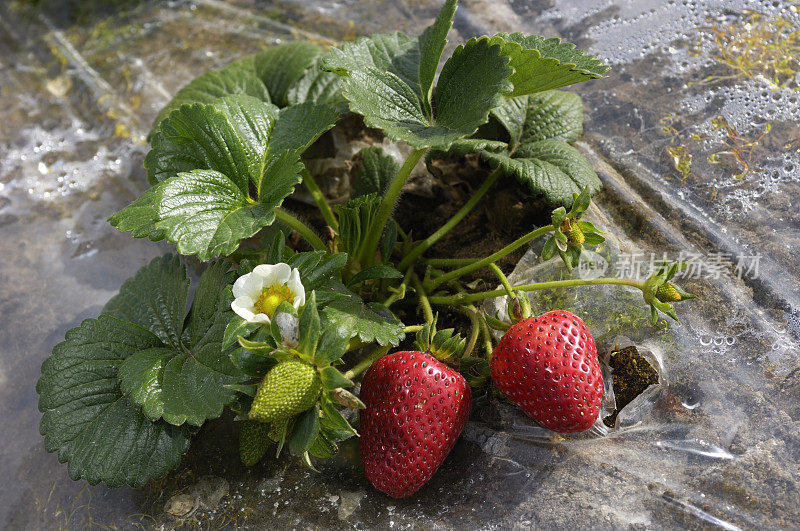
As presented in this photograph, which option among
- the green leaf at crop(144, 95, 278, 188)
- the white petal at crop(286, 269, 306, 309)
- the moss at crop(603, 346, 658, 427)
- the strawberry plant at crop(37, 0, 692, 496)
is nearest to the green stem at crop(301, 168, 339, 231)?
the strawberry plant at crop(37, 0, 692, 496)

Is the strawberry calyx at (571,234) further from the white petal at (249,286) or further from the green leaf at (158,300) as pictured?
the green leaf at (158,300)

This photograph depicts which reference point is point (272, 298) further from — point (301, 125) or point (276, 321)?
point (301, 125)

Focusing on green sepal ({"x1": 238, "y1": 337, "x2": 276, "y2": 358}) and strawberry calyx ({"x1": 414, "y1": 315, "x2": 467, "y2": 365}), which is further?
strawberry calyx ({"x1": 414, "y1": 315, "x2": 467, "y2": 365})

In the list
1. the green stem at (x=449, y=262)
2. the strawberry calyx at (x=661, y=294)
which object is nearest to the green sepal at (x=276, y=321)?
the green stem at (x=449, y=262)

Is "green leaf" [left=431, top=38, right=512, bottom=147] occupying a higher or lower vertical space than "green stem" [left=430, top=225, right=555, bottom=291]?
higher

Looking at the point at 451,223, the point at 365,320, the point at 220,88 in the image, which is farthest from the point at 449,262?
the point at 220,88

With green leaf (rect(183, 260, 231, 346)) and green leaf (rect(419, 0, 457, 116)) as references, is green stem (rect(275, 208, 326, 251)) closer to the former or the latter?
green leaf (rect(183, 260, 231, 346))
